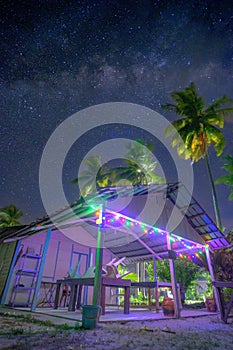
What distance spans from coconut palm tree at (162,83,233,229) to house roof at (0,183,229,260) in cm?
1235

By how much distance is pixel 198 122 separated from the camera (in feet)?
68.9

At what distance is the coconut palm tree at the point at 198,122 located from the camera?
2098 centimetres

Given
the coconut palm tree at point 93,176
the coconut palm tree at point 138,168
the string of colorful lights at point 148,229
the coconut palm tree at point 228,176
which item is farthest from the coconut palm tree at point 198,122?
the string of colorful lights at point 148,229

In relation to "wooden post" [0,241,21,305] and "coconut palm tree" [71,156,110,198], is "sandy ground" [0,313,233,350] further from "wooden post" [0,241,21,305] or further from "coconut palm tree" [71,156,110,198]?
"coconut palm tree" [71,156,110,198]

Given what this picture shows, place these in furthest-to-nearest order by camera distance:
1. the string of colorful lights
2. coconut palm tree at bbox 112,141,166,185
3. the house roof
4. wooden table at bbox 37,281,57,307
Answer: coconut palm tree at bbox 112,141,166,185
wooden table at bbox 37,281,57,307
the house roof
the string of colorful lights

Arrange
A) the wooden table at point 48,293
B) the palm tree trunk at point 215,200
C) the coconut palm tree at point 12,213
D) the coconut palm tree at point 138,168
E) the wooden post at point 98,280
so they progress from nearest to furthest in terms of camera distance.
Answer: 1. the wooden post at point 98,280
2. the wooden table at point 48,293
3. the palm tree trunk at point 215,200
4. the coconut palm tree at point 138,168
5. the coconut palm tree at point 12,213

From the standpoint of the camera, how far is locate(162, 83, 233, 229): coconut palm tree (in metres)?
21.0

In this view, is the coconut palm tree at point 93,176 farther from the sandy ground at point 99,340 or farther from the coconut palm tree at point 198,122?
the sandy ground at point 99,340

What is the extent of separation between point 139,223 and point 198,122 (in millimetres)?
16680

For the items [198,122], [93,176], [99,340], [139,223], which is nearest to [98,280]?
[99,340]

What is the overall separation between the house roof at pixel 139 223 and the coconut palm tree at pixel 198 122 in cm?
1235

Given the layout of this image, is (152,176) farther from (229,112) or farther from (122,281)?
(122,281)

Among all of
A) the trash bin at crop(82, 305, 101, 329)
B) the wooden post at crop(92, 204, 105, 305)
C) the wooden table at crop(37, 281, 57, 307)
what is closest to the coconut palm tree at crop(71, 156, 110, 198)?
the wooden table at crop(37, 281, 57, 307)

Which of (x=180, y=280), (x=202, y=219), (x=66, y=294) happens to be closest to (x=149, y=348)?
(x=202, y=219)
